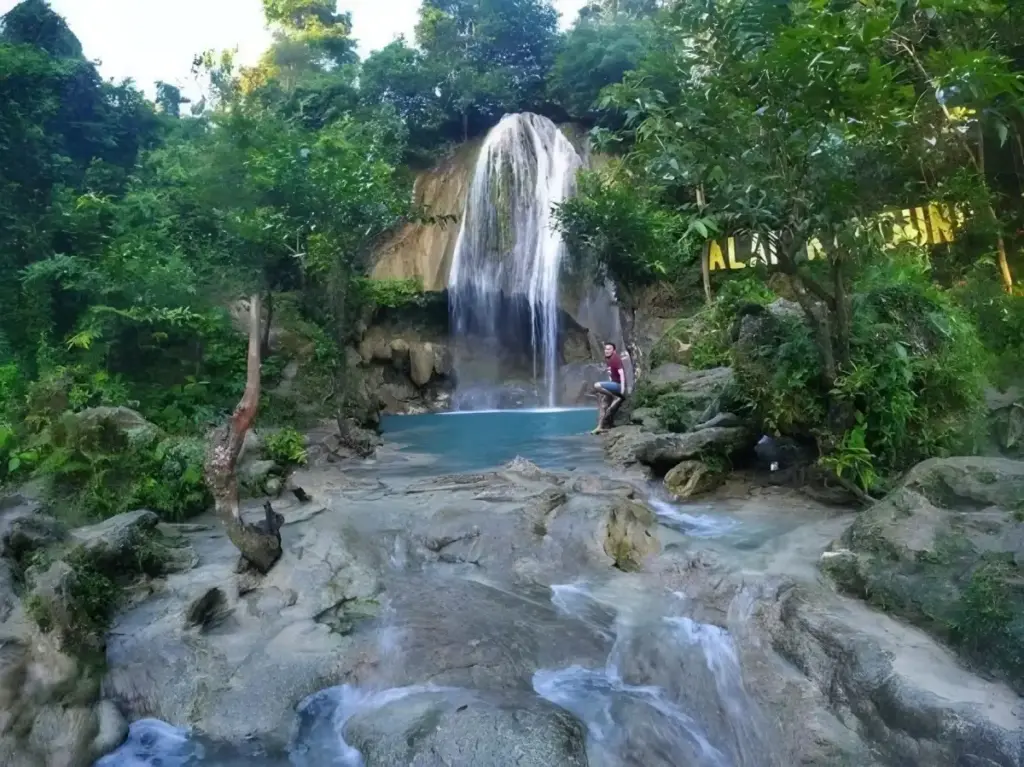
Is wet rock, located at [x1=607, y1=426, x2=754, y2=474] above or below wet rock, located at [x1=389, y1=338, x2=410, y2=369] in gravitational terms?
below

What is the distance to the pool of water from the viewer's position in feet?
34.6

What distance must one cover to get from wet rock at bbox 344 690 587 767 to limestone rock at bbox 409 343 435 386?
16.6 m

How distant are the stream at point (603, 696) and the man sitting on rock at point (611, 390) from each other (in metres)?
5.93

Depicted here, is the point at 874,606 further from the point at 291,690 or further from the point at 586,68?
the point at 586,68

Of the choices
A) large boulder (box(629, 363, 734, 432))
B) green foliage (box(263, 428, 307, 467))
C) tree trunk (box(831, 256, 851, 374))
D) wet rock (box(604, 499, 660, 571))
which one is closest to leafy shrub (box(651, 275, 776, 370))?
large boulder (box(629, 363, 734, 432))

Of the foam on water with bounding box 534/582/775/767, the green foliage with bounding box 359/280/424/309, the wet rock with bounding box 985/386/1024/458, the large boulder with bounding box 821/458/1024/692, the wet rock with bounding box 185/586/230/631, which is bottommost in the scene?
the foam on water with bounding box 534/582/775/767

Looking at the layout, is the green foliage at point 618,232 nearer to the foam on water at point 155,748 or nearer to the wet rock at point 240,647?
the wet rock at point 240,647

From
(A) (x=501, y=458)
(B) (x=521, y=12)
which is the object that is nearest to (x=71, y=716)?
(A) (x=501, y=458)

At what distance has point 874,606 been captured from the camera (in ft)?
15.5

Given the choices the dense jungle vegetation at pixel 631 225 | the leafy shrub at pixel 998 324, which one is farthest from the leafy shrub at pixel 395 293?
the leafy shrub at pixel 998 324

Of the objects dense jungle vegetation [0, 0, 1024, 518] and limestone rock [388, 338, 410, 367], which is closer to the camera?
dense jungle vegetation [0, 0, 1024, 518]

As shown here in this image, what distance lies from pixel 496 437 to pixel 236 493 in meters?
8.06

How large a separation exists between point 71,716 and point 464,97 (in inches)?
895

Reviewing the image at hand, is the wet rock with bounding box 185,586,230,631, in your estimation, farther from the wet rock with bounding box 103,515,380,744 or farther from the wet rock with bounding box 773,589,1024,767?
the wet rock with bounding box 773,589,1024,767
